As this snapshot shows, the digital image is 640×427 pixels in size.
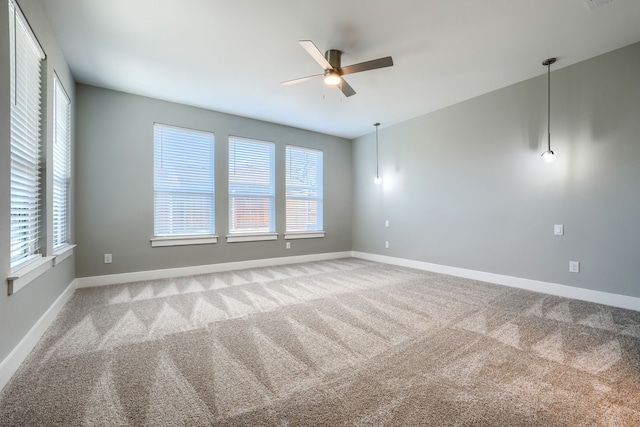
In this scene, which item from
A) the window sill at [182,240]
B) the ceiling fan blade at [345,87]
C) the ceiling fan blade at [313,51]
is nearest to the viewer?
the ceiling fan blade at [313,51]

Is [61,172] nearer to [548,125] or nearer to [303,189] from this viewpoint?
[303,189]

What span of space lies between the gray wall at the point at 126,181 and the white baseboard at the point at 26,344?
1.10 metres

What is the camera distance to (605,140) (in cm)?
315

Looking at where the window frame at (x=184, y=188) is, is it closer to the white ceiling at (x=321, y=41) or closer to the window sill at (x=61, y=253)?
the white ceiling at (x=321, y=41)

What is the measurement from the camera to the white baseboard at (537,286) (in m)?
3.04

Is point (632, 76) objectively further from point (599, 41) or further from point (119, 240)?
point (119, 240)

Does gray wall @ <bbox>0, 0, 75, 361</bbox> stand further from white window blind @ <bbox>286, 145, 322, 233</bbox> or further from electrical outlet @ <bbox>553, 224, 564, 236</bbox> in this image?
electrical outlet @ <bbox>553, 224, 564, 236</bbox>

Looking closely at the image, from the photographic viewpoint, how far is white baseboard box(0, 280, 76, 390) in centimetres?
169

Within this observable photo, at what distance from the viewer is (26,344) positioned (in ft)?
6.63

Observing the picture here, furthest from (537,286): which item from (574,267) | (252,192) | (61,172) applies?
(61,172)

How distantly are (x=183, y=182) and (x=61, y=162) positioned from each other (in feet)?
5.04

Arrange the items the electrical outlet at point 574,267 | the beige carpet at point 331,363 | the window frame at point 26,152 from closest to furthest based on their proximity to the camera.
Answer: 1. the beige carpet at point 331,363
2. the window frame at point 26,152
3. the electrical outlet at point 574,267

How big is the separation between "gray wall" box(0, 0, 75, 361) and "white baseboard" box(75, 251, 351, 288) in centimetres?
74

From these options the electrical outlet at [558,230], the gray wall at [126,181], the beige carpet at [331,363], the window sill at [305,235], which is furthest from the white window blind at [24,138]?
the electrical outlet at [558,230]
